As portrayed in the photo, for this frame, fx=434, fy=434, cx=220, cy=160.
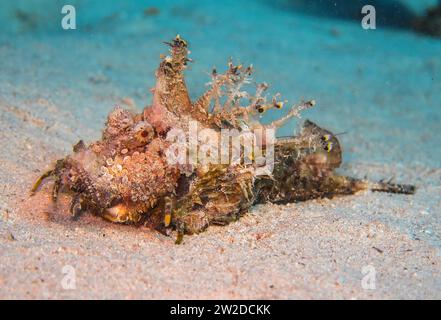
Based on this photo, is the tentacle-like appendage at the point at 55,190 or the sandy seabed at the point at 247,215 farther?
the tentacle-like appendage at the point at 55,190

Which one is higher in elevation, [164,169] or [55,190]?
[164,169]

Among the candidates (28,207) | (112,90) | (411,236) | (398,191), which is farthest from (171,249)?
(112,90)

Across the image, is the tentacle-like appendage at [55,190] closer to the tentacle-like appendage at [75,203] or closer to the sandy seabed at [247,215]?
the sandy seabed at [247,215]

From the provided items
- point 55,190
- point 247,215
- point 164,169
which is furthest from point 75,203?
point 247,215

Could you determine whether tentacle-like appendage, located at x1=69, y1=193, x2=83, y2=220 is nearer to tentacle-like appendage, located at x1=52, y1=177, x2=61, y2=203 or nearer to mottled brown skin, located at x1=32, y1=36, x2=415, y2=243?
mottled brown skin, located at x1=32, y1=36, x2=415, y2=243

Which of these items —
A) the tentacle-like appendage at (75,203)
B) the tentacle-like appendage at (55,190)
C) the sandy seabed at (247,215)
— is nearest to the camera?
the sandy seabed at (247,215)

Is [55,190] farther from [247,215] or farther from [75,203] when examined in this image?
[247,215]

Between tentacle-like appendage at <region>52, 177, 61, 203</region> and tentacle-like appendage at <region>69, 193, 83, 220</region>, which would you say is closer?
tentacle-like appendage at <region>69, 193, 83, 220</region>

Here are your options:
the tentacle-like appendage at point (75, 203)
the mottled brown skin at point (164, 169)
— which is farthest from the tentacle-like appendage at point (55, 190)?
the tentacle-like appendage at point (75, 203)

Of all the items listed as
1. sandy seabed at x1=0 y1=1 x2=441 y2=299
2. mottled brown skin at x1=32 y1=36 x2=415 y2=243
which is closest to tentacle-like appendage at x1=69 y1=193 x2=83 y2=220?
mottled brown skin at x1=32 y1=36 x2=415 y2=243

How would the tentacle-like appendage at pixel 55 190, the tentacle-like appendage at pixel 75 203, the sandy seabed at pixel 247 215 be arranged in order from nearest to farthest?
Result: the sandy seabed at pixel 247 215
the tentacle-like appendage at pixel 75 203
the tentacle-like appendage at pixel 55 190
